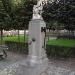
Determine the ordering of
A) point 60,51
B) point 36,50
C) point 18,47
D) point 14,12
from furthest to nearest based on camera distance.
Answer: point 14,12
point 18,47
point 60,51
point 36,50

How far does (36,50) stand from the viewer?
9.56m

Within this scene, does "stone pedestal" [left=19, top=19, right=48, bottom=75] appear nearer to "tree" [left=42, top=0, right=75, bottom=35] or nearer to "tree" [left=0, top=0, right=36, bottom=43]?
"tree" [left=42, top=0, right=75, bottom=35]

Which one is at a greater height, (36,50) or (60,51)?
(36,50)

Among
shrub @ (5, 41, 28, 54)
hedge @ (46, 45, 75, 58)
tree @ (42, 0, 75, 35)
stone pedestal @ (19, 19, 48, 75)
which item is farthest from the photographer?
shrub @ (5, 41, 28, 54)

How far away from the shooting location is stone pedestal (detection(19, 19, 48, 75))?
30.3 ft

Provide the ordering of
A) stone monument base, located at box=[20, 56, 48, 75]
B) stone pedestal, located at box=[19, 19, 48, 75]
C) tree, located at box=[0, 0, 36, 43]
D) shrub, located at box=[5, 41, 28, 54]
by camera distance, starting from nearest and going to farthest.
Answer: stone monument base, located at box=[20, 56, 48, 75] < stone pedestal, located at box=[19, 19, 48, 75] < shrub, located at box=[5, 41, 28, 54] < tree, located at box=[0, 0, 36, 43]

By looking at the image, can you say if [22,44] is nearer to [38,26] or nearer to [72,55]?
[72,55]

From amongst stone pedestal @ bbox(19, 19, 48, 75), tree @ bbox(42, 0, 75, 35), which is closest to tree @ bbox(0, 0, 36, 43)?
tree @ bbox(42, 0, 75, 35)

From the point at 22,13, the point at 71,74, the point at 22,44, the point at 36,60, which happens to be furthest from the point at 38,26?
the point at 22,13

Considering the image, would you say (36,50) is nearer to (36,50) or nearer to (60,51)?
(36,50)

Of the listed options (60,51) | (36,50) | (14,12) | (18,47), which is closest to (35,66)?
(36,50)

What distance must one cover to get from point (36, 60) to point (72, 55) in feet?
18.0

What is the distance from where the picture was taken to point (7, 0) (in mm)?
18500

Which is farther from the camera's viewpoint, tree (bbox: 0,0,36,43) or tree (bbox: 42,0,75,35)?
tree (bbox: 0,0,36,43)
